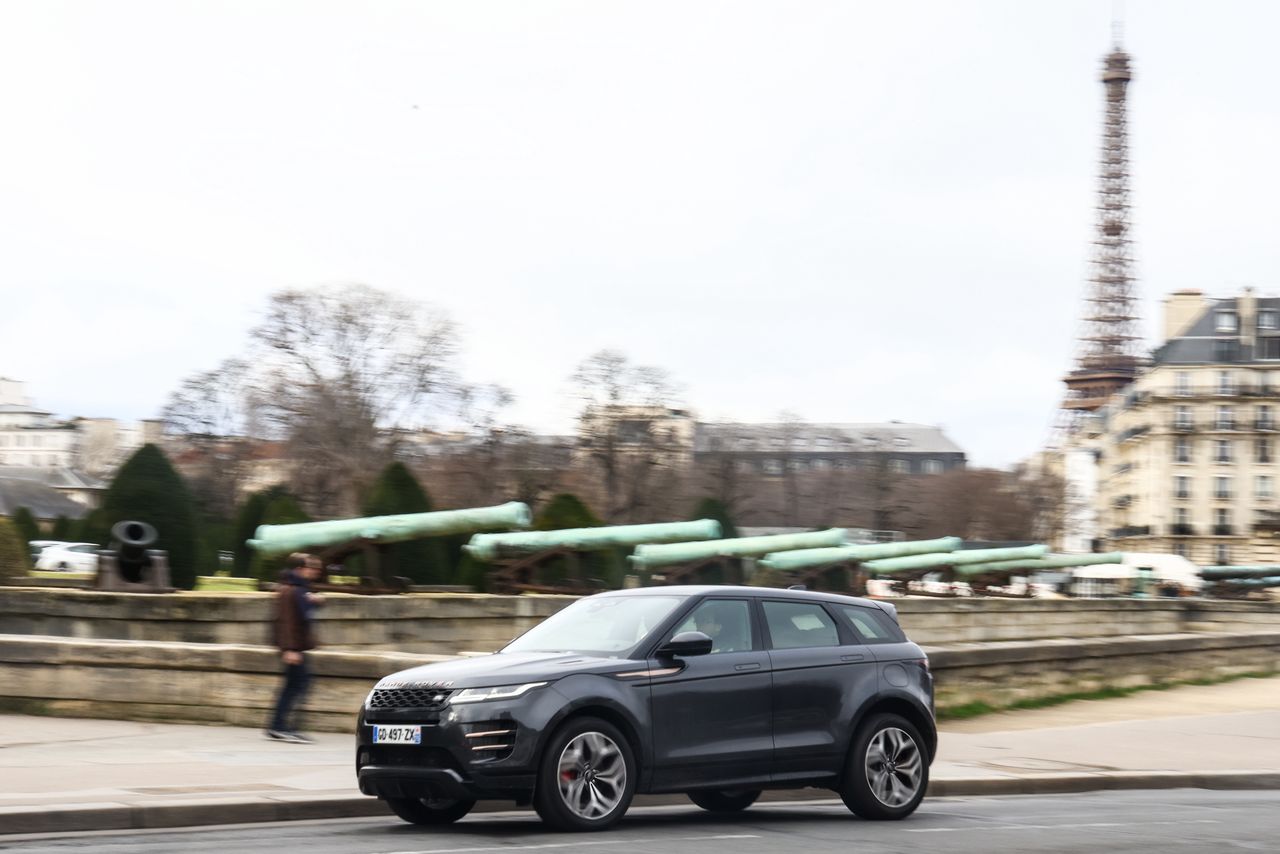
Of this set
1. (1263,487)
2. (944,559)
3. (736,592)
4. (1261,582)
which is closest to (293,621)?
(736,592)

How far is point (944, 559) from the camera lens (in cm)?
6412

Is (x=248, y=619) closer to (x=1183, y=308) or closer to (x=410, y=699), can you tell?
(x=410, y=699)

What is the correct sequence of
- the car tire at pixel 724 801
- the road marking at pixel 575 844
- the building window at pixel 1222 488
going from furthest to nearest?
1. the building window at pixel 1222 488
2. the car tire at pixel 724 801
3. the road marking at pixel 575 844

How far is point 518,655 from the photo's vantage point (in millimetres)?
11141

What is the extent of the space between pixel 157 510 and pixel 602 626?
21139 millimetres

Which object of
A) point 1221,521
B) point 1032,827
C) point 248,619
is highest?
point 1221,521

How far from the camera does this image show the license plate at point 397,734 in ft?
34.4

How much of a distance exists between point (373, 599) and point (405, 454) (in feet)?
151

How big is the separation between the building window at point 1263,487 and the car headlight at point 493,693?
11127cm

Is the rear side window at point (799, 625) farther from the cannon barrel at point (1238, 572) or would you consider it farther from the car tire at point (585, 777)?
the cannon barrel at point (1238, 572)

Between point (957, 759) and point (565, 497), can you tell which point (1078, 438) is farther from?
point (957, 759)

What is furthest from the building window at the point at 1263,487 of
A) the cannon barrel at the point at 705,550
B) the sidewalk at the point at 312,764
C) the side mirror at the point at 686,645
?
the side mirror at the point at 686,645

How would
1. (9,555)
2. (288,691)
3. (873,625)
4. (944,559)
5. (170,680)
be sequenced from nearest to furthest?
(873,625)
(288,691)
(170,680)
(9,555)
(944,559)

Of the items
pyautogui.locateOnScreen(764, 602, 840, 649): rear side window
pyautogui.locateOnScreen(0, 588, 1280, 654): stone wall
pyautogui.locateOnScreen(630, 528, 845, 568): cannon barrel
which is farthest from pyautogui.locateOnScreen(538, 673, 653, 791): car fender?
pyautogui.locateOnScreen(630, 528, 845, 568): cannon barrel
